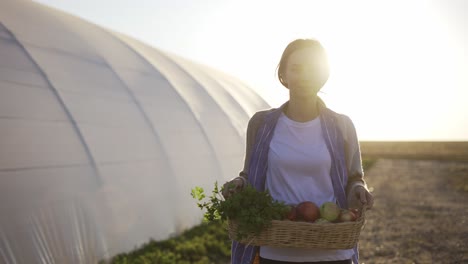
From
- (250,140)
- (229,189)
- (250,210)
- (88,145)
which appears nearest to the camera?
(250,210)

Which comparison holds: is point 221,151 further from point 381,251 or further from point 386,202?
point 386,202

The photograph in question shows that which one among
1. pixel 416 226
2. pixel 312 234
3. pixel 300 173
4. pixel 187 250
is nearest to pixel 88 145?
pixel 187 250

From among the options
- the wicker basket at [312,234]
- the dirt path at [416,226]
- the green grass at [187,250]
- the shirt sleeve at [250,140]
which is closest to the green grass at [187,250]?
the green grass at [187,250]

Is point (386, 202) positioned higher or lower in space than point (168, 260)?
lower

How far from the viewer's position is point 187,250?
6.47 metres

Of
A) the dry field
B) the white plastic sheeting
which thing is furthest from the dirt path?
the white plastic sheeting

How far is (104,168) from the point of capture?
5.87 meters

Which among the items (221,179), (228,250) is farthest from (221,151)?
(228,250)

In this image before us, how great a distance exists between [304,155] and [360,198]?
0.37 meters

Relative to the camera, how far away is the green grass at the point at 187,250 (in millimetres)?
5777

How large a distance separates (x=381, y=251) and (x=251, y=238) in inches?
234

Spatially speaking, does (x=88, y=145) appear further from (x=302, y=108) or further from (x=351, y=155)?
(x=351, y=155)

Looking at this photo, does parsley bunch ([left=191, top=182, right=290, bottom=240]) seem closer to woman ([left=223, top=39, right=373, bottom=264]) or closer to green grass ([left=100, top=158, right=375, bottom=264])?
woman ([left=223, top=39, right=373, bottom=264])

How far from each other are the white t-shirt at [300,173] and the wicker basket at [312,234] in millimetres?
→ 137
